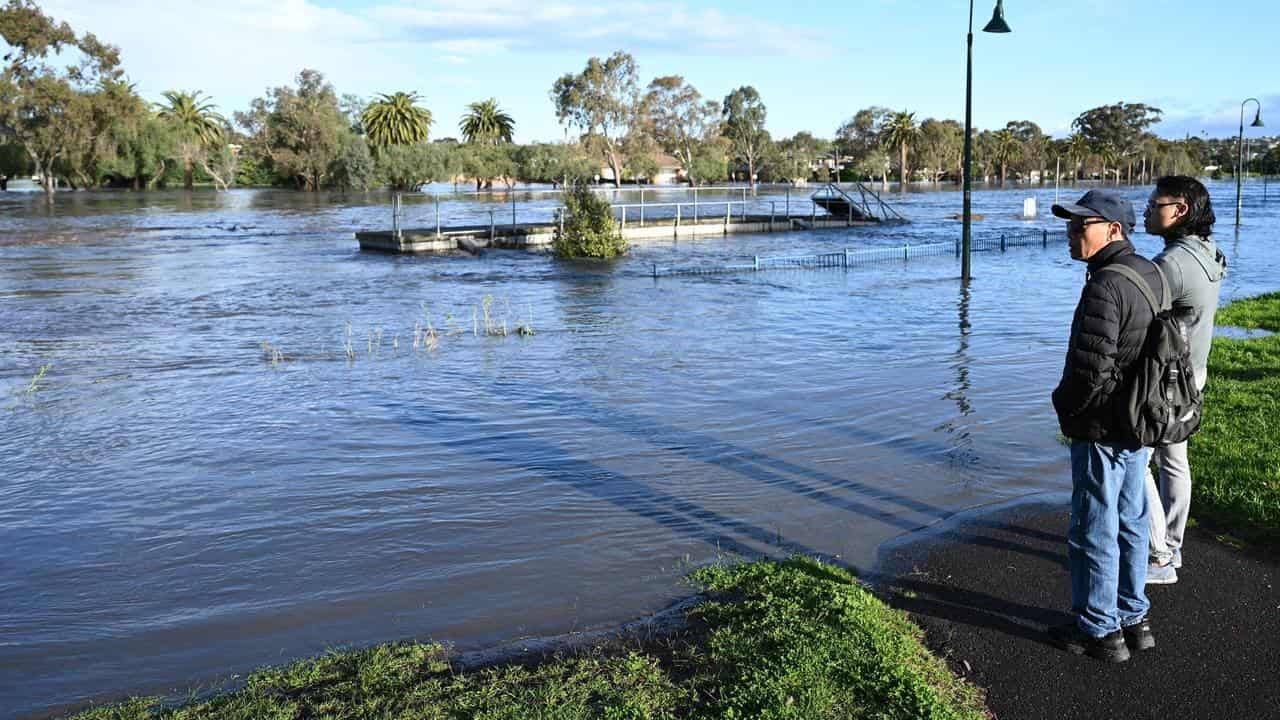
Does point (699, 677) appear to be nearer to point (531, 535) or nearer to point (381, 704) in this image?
point (381, 704)

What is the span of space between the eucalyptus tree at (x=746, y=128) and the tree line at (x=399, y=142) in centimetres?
23

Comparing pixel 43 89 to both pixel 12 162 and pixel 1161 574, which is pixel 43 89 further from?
pixel 1161 574

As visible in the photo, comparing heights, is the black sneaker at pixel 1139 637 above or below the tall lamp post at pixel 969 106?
below

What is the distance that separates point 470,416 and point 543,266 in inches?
768

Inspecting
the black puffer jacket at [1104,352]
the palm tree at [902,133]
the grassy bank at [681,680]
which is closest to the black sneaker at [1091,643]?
the grassy bank at [681,680]

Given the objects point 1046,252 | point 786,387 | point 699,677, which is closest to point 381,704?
point 699,677

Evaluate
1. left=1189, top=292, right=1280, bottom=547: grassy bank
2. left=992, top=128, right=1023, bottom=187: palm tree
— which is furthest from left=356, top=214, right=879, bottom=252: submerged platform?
left=992, top=128, right=1023, bottom=187: palm tree

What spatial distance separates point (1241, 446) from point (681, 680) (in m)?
5.19

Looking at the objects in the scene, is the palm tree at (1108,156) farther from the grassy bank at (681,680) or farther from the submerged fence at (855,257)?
the grassy bank at (681,680)

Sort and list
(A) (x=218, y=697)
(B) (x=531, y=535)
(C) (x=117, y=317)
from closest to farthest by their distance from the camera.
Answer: (A) (x=218, y=697) < (B) (x=531, y=535) < (C) (x=117, y=317)

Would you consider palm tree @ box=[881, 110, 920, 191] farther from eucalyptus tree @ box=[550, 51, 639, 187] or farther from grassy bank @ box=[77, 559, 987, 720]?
grassy bank @ box=[77, 559, 987, 720]

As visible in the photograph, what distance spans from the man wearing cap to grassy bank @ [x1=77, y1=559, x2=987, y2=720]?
2.61 ft

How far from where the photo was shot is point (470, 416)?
10.2m

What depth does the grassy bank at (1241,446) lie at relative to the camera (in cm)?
583
